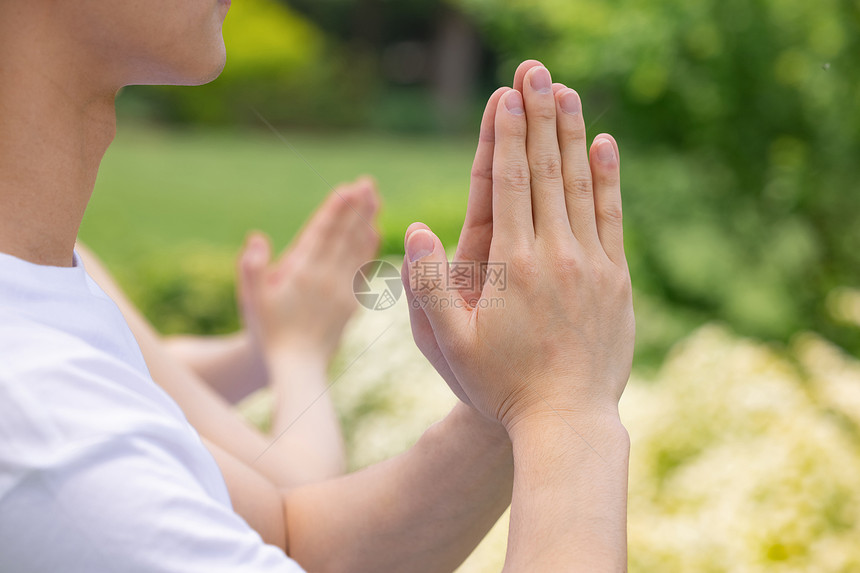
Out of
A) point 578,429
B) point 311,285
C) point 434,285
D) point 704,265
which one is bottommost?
point 704,265

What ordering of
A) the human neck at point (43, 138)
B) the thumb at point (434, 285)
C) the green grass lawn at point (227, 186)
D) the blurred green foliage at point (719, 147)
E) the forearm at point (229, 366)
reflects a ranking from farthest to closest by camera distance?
the green grass lawn at point (227, 186) → the blurred green foliage at point (719, 147) → the forearm at point (229, 366) → the thumb at point (434, 285) → the human neck at point (43, 138)

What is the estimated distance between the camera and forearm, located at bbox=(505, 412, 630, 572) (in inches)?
31.4

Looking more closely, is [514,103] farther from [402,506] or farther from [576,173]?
[402,506]

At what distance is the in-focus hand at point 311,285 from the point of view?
6.48 ft

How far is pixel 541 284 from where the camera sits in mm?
868

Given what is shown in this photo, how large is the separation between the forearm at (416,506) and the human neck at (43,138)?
0.54 m

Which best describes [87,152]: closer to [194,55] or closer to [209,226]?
[194,55]

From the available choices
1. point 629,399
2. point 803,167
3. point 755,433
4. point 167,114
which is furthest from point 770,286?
point 167,114

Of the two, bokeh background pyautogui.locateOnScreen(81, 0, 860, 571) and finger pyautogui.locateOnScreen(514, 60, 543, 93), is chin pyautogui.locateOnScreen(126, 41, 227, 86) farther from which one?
bokeh background pyautogui.locateOnScreen(81, 0, 860, 571)

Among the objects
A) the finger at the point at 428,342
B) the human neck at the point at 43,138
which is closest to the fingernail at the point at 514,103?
the finger at the point at 428,342

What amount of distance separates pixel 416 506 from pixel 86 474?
22.4 inches

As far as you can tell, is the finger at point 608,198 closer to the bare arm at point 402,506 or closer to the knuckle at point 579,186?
the knuckle at point 579,186

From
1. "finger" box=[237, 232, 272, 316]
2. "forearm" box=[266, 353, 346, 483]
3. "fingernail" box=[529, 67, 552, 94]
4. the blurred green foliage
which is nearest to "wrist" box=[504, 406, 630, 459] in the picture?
"fingernail" box=[529, 67, 552, 94]

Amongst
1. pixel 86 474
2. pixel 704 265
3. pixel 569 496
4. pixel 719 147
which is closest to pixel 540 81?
pixel 569 496
